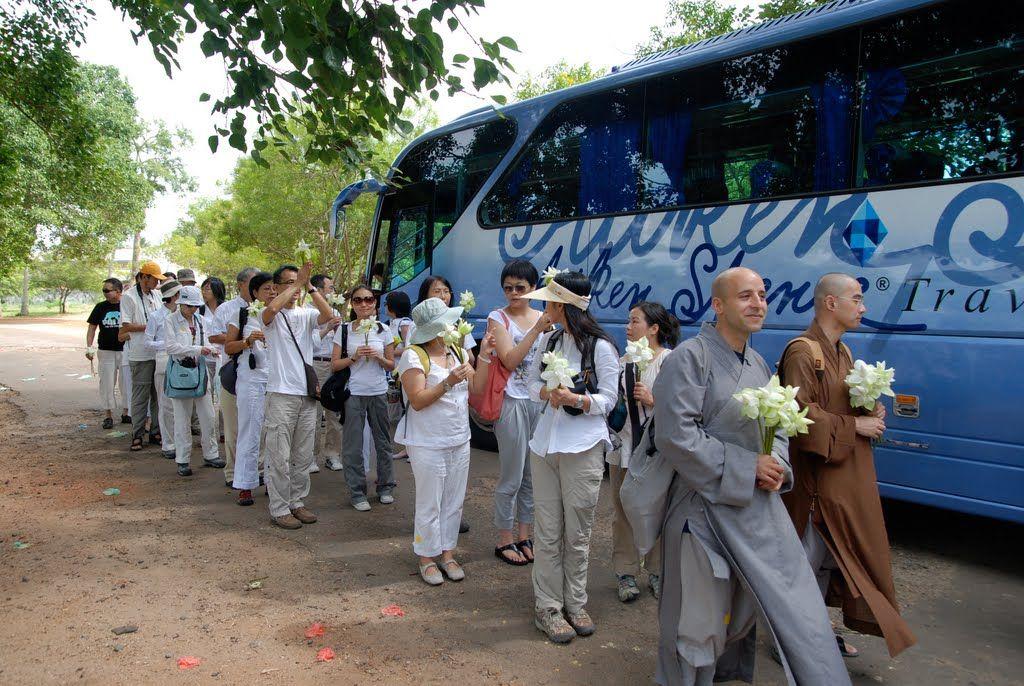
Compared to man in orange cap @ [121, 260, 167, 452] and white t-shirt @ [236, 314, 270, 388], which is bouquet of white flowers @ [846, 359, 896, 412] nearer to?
white t-shirt @ [236, 314, 270, 388]

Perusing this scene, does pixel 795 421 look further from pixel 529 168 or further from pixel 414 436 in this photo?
pixel 529 168

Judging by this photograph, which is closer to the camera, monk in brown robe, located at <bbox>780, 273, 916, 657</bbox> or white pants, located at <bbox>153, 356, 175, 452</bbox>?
monk in brown robe, located at <bbox>780, 273, 916, 657</bbox>

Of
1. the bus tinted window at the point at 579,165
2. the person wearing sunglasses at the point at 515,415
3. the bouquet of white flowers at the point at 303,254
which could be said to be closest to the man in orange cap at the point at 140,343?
the bouquet of white flowers at the point at 303,254

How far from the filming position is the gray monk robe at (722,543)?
111 inches

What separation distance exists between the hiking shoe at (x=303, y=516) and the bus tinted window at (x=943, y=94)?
16.4 ft

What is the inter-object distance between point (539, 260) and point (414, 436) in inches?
142

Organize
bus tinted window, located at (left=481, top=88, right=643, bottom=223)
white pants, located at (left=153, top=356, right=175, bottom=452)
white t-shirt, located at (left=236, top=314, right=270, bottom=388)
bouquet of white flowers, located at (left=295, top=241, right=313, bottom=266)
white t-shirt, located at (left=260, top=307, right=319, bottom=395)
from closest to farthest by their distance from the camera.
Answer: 1. bouquet of white flowers, located at (left=295, top=241, right=313, bottom=266)
2. white t-shirt, located at (left=260, top=307, right=319, bottom=395)
3. white t-shirt, located at (left=236, top=314, right=270, bottom=388)
4. bus tinted window, located at (left=481, top=88, right=643, bottom=223)
5. white pants, located at (left=153, top=356, right=175, bottom=452)

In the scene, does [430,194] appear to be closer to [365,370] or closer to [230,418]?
[365,370]

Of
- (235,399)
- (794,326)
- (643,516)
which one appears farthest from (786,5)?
(643,516)

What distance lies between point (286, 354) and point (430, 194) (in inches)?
170

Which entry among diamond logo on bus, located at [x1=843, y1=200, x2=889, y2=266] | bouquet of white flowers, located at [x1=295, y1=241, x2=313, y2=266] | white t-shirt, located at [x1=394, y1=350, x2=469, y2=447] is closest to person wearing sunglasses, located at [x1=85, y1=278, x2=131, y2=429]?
bouquet of white flowers, located at [x1=295, y1=241, x2=313, y2=266]

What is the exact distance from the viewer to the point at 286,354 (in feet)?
18.4

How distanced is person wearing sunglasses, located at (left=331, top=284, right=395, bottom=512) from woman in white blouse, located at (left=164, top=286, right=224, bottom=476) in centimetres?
186

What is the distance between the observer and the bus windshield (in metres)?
8.52
